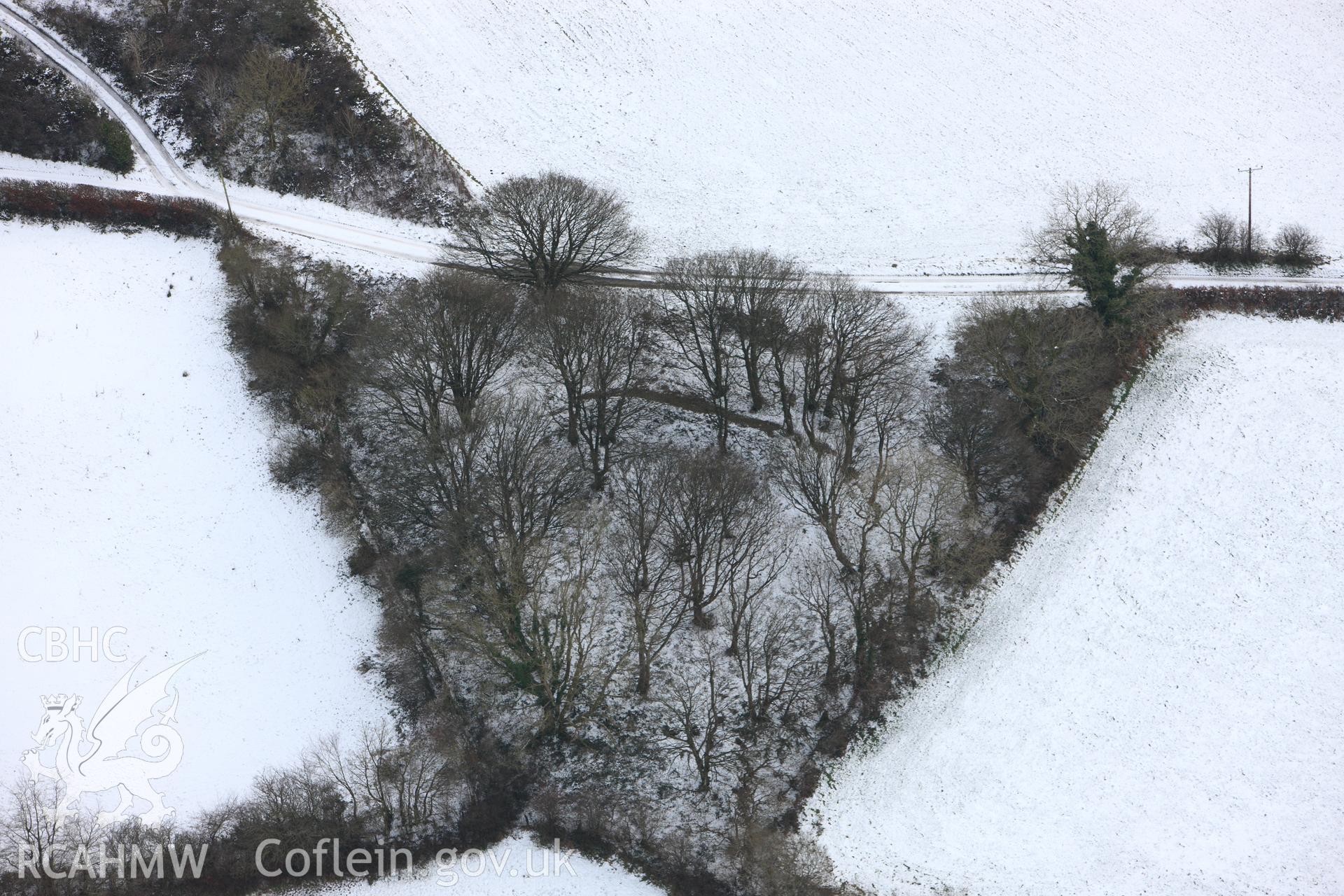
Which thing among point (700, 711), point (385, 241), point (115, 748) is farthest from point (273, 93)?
point (700, 711)

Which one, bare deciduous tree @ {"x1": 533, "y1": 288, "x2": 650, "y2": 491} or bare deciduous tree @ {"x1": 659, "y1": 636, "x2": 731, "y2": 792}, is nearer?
bare deciduous tree @ {"x1": 659, "y1": 636, "x2": 731, "y2": 792}

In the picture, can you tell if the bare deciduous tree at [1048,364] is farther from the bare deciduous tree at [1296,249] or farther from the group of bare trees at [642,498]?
the bare deciduous tree at [1296,249]

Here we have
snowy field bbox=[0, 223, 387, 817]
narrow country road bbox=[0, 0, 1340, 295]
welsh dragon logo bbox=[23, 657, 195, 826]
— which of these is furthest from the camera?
narrow country road bbox=[0, 0, 1340, 295]

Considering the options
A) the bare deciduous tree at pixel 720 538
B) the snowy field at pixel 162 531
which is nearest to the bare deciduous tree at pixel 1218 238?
the bare deciduous tree at pixel 720 538

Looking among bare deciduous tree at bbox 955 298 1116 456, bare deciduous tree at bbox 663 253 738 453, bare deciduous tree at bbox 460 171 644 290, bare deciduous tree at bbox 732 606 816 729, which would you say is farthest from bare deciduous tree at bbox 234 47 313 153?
bare deciduous tree at bbox 955 298 1116 456

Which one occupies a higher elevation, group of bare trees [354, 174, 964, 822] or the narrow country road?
the narrow country road

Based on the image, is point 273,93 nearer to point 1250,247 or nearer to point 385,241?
point 385,241

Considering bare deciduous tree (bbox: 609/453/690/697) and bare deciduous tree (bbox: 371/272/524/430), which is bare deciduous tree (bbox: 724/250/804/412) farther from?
bare deciduous tree (bbox: 371/272/524/430)
